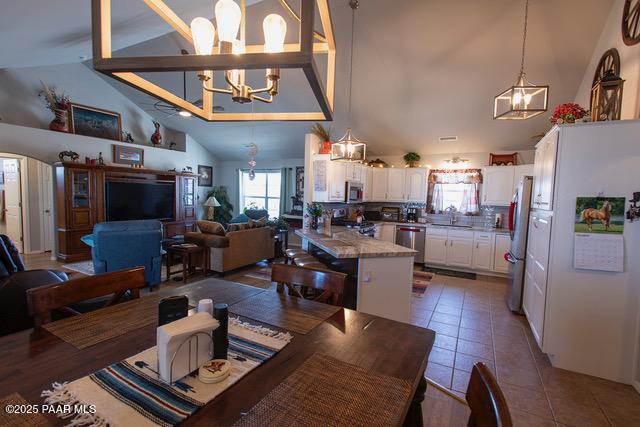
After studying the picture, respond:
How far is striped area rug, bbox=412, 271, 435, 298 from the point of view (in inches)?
175

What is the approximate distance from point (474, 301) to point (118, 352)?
4.32m

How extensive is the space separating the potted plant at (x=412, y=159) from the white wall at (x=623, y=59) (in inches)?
114

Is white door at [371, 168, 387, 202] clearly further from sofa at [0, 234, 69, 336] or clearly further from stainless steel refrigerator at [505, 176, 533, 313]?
sofa at [0, 234, 69, 336]

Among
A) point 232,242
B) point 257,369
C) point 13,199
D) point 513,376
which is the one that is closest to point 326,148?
point 232,242

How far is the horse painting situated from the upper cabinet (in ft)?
0.78

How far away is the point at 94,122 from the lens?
625cm

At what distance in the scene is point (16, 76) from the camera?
5.23 m

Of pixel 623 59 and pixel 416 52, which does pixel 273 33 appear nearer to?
pixel 623 59

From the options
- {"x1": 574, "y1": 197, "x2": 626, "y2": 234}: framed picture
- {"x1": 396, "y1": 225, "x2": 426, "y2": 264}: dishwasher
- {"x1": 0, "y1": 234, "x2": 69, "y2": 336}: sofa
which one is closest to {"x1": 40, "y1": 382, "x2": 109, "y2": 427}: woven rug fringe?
{"x1": 0, "y1": 234, "x2": 69, "y2": 336}: sofa

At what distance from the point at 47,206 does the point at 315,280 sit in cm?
731

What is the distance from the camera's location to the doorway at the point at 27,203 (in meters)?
5.78

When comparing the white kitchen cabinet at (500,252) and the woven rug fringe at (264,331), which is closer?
the woven rug fringe at (264,331)

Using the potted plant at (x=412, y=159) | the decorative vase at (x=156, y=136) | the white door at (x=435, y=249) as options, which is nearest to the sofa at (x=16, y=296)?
the decorative vase at (x=156, y=136)

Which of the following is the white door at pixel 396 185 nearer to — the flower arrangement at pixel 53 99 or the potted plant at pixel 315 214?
the potted plant at pixel 315 214
